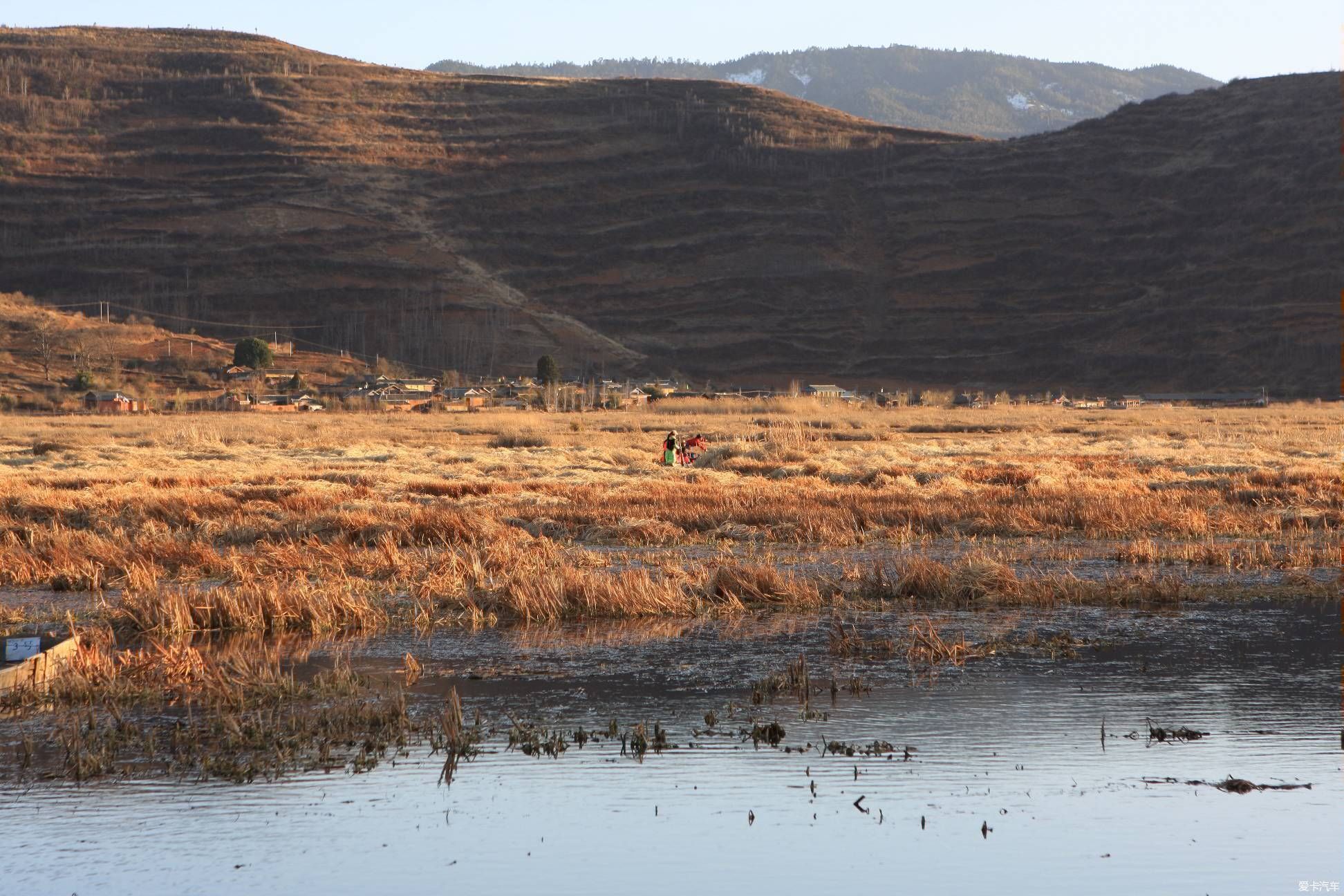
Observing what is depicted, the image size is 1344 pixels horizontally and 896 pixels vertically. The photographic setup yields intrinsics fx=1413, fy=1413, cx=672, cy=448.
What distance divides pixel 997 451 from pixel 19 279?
98865 millimetres

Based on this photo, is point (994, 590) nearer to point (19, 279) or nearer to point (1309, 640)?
point (1309, 640)

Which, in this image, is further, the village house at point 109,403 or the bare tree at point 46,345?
the bare tree at point 46,345

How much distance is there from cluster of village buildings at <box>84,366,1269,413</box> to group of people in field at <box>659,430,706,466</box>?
39753 millimetres

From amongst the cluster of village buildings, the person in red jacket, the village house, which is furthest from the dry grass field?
the cluster of village buildings

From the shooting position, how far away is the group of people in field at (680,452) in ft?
127

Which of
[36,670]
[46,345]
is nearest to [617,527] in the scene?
[36,670]

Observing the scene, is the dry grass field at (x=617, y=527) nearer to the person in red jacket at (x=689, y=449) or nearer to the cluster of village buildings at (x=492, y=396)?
the person in red jacket at (x=689, y=449)

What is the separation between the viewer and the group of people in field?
1529 inches

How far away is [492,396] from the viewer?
89312 millimetres

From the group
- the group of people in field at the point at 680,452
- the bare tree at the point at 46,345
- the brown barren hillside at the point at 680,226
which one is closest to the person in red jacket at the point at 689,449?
the group of people in field at the point at 680,452

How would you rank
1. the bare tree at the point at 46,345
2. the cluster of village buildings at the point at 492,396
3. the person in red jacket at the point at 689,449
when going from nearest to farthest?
the person in red jacket at the point at 689,449 → the cluster of village buildings at the point at 492,396 → the bare tree at the point at 46,345

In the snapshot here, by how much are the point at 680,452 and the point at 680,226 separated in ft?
326

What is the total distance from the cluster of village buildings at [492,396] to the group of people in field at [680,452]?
39.8 m

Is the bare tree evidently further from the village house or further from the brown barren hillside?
the brown barren hillside
